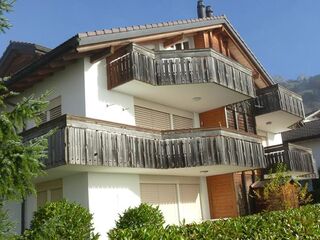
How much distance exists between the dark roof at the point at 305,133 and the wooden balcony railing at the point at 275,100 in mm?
8268

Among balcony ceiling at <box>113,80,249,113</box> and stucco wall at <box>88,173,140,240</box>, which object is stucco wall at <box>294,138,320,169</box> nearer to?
balcony ceiling at <box>113,80,249,113</box>

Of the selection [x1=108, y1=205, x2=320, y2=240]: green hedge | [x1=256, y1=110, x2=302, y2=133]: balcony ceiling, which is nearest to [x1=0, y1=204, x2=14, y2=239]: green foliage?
[x1=108, y1=205, x2=320, y2=240]: green hedge

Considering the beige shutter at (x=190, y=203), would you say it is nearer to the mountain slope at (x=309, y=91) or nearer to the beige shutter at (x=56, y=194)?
the beige shutter at (x=56, y=194)

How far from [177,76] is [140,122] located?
2.45 m

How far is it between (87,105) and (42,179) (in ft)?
12.1

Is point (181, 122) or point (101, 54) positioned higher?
point (101, 54)

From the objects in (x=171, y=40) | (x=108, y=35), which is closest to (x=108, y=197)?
(x=108, y=35)

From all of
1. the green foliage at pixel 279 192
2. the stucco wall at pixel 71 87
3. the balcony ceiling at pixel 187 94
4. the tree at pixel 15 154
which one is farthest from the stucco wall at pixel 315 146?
the tree at pixel 15 154

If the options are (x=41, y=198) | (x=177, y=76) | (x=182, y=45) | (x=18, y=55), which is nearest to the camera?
(x=177, y=76)

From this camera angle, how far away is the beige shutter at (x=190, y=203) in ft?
63.5

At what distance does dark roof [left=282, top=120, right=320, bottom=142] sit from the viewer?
32594 mm

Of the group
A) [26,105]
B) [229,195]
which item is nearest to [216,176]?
[229,195]

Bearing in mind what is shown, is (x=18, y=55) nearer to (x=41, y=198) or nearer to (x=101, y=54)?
(x=101, y=54)

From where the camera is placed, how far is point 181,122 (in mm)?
20328
